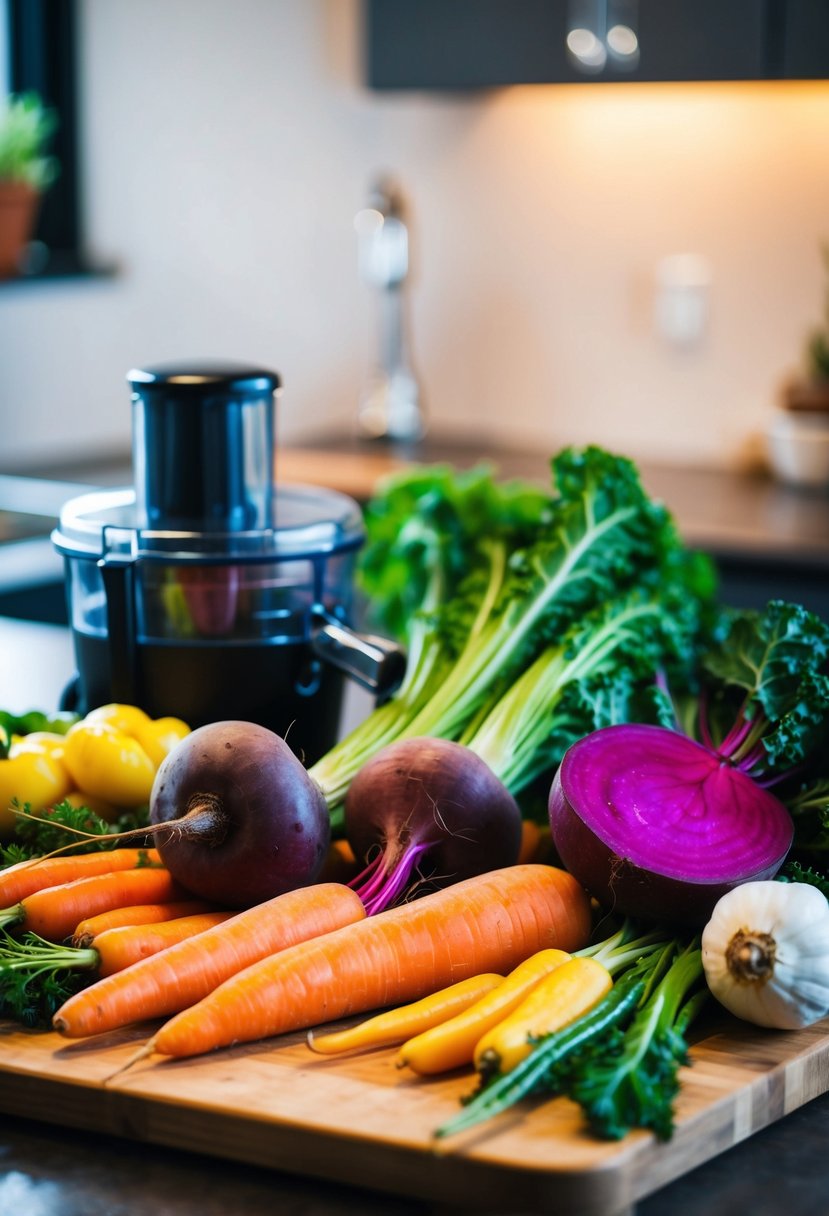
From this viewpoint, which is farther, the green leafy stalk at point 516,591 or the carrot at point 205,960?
the green leafy stalk at point 516,591

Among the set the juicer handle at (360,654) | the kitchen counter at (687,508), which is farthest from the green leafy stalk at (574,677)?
the kitchen counter at (687,508)

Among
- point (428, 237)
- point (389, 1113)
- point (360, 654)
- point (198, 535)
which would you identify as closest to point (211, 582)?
point (198, 535)

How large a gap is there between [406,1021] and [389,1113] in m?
0.12

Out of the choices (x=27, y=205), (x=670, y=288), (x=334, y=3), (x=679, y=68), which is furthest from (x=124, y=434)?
(x=679, y=68)

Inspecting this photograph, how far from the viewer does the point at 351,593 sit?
1479mm

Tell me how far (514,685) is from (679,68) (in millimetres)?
1966

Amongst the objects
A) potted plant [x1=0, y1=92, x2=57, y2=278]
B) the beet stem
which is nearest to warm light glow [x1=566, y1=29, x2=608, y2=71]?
potted plant [x1=0, y1=92, x2=57, y2=278]

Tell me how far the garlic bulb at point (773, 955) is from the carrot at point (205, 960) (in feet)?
0.92

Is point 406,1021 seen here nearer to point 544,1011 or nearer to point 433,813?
point 544,1011

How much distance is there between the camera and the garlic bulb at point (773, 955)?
3.28 ft

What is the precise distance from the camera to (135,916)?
1134mm

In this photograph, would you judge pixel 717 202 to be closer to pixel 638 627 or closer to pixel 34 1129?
pixel 638 627

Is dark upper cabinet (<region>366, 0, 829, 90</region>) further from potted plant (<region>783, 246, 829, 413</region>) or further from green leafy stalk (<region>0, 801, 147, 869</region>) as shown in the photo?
green leafy stalk (<region>0, 801, 147, 869</region>)

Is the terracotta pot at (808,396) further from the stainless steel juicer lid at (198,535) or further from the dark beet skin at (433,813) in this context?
the dark beet skin at (433,813)
